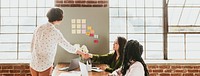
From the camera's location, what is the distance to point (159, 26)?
18.9ft

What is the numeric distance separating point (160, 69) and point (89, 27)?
5.08 ft

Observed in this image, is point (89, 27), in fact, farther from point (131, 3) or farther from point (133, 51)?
point (133, 51)

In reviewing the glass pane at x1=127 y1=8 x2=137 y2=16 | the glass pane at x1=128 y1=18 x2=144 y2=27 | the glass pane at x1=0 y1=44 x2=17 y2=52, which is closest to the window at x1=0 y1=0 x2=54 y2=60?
the glass pane at x1=0 y1=44 x2=17 y2=52

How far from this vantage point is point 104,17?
509 cm

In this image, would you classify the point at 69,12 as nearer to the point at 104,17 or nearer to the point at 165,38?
the point at 104,17

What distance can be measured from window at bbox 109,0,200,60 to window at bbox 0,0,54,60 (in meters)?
1.41

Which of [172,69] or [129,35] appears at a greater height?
[129,35]

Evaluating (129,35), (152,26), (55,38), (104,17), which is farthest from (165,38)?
(55,38)

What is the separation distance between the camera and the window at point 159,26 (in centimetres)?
571

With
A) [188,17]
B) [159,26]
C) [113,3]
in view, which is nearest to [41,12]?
[113,3]

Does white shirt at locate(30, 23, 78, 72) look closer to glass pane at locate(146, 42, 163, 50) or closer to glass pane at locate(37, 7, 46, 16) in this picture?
glass pane at locate(37, 7, 46, 16)

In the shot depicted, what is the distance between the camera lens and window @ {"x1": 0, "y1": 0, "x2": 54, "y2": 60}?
5.70 meters

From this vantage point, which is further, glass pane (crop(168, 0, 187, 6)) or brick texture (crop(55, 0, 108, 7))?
glass pane (crop(168, 0, 187, 6))

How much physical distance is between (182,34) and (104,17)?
1.71m
